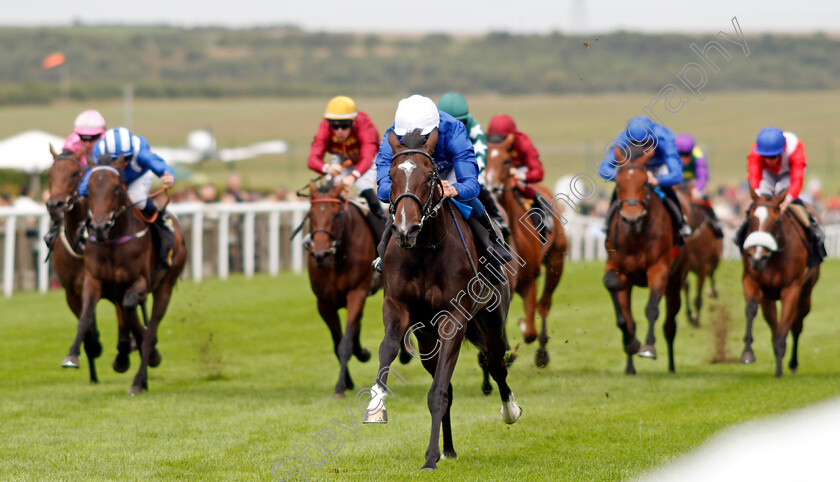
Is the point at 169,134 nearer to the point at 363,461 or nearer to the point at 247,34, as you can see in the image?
the point at 247,34

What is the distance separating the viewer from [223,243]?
21094mm

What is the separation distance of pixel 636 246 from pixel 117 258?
464 centimetres

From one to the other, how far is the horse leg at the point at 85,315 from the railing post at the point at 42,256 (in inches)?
335

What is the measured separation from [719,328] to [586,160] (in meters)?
3.62

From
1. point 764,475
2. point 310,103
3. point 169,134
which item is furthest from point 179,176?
point 310,103

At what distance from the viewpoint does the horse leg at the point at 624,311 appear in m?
11.2

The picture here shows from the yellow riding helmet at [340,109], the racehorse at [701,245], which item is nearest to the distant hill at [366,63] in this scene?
the racehorse at [701,245]

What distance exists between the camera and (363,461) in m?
7.18

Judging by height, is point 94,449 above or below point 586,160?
below

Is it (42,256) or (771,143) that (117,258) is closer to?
(771,143)

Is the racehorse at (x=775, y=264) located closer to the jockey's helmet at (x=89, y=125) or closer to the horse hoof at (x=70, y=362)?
the jockey's helmet at (x=89, y=125)

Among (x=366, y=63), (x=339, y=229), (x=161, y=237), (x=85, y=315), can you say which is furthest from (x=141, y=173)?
(x=366, y=63)

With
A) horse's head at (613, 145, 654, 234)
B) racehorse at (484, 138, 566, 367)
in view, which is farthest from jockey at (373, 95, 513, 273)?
horse's head at (613, 145, 654, 234)

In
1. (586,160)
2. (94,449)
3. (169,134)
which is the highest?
(586,160)
